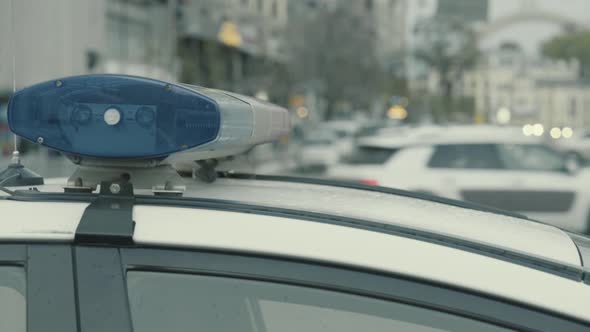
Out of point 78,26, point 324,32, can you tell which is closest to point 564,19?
point 324,32

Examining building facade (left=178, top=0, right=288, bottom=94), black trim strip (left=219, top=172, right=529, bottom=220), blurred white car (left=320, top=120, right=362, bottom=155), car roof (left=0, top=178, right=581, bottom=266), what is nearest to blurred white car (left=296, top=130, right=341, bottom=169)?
blurred white car (left=320, top=120, right=362, bottom=155)

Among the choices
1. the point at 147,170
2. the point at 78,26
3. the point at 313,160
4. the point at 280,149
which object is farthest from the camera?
the point at 280,149

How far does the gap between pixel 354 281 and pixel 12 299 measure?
2.09 ft

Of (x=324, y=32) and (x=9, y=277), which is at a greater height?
(x=324, y=32)

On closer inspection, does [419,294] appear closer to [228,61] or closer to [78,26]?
[78,26]

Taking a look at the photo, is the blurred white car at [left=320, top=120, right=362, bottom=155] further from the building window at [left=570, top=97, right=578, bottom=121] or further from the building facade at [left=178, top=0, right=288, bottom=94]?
the building window at [left=570, top=97, right=578, bottom=121]

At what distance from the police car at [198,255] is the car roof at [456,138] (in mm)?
10850

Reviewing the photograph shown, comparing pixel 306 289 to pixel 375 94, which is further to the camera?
pixel 375 94

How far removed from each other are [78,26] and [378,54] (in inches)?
1306

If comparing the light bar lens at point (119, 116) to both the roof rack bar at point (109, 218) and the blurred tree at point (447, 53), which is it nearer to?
the roof rack bar at point (109, 218)

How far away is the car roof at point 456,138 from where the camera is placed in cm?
1282

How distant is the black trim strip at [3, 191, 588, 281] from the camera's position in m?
1.90

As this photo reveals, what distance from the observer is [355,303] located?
182 centimetres

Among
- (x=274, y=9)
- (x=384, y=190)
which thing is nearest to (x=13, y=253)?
(x=384, y=190)
